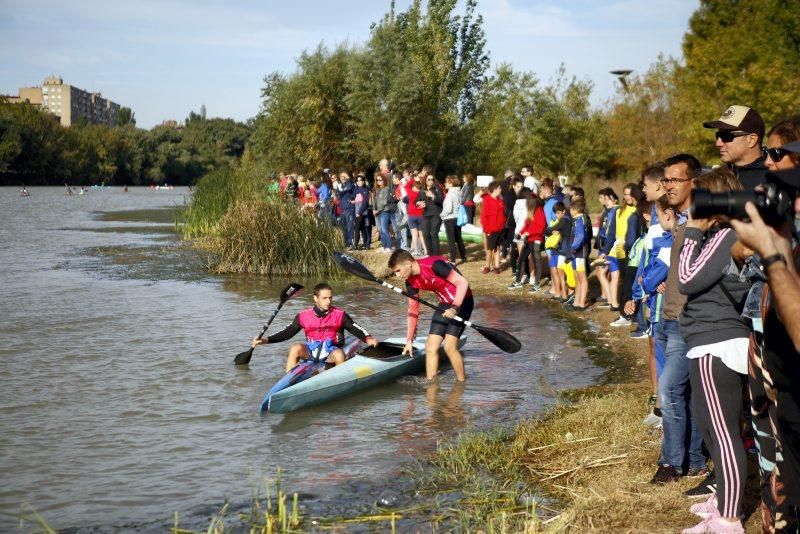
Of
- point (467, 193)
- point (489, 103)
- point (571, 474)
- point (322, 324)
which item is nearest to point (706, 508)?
point (571, 474)

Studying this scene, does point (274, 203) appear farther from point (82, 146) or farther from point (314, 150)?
point (82, 146)

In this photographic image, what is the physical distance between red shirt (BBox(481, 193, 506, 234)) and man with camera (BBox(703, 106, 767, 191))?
11076 millimetres

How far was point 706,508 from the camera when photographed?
4.88m

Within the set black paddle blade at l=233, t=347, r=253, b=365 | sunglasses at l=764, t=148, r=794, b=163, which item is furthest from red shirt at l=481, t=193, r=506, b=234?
sunglasses at l=764, t=148, r=794, b=163

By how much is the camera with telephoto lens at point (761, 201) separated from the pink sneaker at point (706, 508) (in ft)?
7.07

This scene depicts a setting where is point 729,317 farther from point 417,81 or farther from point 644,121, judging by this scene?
point 644,121

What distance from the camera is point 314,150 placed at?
115 feet

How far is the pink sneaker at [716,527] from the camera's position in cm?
451

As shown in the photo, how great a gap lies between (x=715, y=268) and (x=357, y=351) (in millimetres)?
Answer: 5811

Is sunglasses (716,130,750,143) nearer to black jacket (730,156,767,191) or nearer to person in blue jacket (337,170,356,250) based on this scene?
black jacket (730,156,767,191)

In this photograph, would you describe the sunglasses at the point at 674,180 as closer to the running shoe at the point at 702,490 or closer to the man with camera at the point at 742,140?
the man with camera at the point at 742,140

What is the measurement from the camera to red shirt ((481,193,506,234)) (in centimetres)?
1669

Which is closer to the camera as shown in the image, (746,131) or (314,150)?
(746,131)

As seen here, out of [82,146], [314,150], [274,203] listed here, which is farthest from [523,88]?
[82,146]
